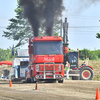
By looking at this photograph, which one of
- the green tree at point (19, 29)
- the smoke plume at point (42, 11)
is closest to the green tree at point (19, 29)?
the green tree at point (19, 29)

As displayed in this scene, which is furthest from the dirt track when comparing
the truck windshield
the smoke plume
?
the smoke plume

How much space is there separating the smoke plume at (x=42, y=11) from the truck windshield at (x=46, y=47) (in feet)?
20.4

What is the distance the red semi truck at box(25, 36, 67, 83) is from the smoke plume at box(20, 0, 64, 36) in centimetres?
617

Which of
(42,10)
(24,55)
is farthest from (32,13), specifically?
(24,55)

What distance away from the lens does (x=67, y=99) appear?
13461 mm

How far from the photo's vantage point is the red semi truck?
23516mm

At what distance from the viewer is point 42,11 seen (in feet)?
101

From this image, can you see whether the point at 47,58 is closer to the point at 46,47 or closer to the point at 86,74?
the point at 46,47

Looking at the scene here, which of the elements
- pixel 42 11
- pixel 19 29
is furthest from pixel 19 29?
pixel 42 11

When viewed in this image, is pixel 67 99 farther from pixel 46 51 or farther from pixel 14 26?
pixel 14 26

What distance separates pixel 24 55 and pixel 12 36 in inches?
1028

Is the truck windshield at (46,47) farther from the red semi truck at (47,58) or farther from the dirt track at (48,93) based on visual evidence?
the dirt track at (48,93)

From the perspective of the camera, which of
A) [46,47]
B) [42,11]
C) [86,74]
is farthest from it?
[42,11]

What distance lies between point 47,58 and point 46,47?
850mm
